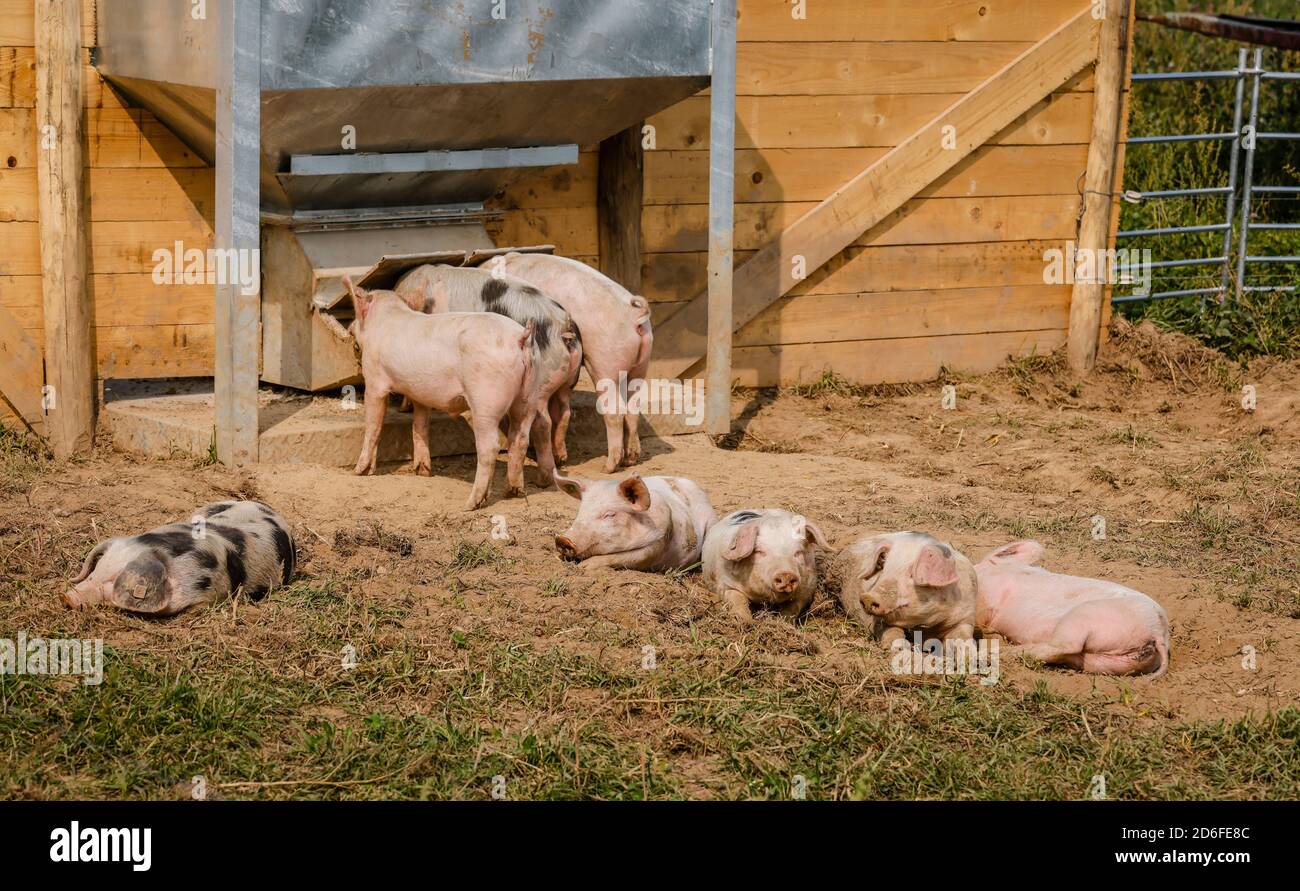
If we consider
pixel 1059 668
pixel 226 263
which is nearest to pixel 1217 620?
pixel 1059 668

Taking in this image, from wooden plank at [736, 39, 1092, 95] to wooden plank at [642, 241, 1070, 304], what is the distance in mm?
971

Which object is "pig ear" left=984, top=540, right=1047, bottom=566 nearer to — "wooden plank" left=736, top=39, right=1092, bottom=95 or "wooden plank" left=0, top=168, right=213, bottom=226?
"wooden plank" left=736, top=39, right=1092, bottom=95

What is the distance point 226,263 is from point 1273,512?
480cm

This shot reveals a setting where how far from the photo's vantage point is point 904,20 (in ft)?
30.0

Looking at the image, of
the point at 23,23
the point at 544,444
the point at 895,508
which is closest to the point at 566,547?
the point at 544,444

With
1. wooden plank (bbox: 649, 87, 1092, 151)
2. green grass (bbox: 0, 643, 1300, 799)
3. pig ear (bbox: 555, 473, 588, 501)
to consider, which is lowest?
green grass (bbox: 0, 643, 1300, 799)

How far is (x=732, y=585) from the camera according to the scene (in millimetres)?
5398

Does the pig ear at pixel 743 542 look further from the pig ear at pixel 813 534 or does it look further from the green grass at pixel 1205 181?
the green grass at pixel 1205 181

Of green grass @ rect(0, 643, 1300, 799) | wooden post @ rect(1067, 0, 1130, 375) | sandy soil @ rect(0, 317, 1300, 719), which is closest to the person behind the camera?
green grass @ rect(0, 643, 1300, 799)

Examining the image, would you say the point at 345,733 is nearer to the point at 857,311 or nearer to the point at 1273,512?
the point at 1273,512

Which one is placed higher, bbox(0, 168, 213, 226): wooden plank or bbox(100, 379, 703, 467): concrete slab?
bbox(0, 168, 213, 226): wooden plank

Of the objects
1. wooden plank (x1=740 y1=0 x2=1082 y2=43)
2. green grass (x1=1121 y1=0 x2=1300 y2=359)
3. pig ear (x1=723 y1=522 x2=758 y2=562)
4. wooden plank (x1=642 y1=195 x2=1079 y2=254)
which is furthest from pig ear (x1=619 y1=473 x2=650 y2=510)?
green grass (x1=1121 y1=0 x2=1300 y2=359)

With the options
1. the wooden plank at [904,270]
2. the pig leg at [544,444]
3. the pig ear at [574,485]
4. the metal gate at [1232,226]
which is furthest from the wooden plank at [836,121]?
the pig ear at [574,485]

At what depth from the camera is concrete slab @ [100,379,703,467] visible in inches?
277
